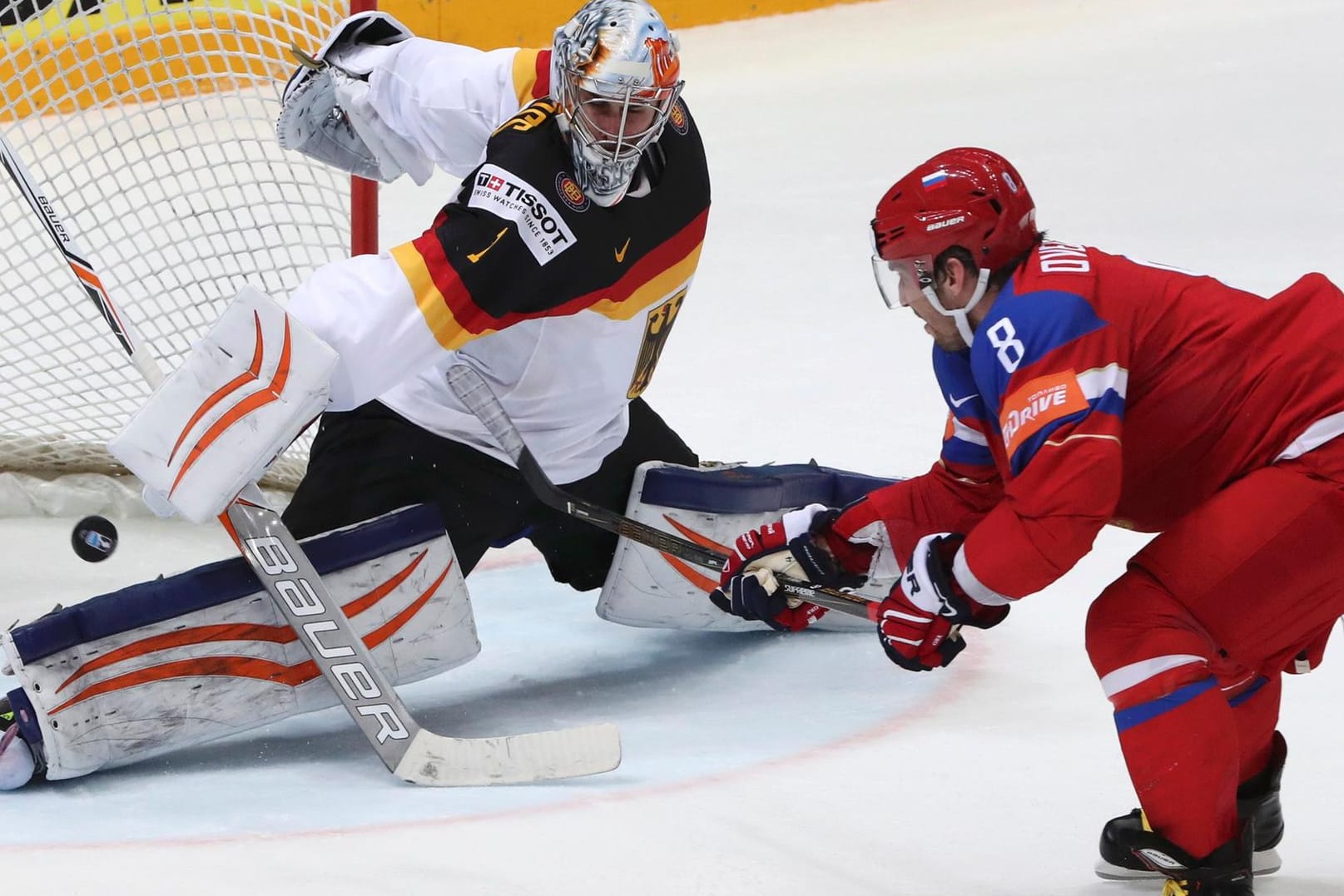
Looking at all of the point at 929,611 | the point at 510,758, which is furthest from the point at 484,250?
the point at 929,611

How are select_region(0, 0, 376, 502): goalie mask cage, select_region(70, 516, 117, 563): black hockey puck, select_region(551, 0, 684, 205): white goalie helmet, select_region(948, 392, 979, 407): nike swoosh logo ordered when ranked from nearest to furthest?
1. select_region(948, 392, 979, 407): nike swoosh logo
2. select_region(551, 0, 684, 205): white goalie helmet
3. select_region(70, 516, 117, 563): black hockey puck
4. select_region(0, 0, 376, 502): goalie mask cage

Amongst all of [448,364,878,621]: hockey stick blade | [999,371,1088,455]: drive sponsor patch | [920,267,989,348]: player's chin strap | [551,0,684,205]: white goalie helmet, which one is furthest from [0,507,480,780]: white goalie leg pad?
[999,371,1088,455]: drive sponsor patch

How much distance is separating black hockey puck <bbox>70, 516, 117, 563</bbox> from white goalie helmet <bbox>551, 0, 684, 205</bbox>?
88 cm

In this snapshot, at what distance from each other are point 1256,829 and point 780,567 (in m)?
0.69

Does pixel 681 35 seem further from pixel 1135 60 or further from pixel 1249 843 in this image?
pixel 1249 843

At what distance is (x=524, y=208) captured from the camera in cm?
248

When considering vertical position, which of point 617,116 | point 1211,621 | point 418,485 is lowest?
point 418,485

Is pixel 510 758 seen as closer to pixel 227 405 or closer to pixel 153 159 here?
pixel 227 405

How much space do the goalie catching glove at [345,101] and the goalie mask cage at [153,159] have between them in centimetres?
35

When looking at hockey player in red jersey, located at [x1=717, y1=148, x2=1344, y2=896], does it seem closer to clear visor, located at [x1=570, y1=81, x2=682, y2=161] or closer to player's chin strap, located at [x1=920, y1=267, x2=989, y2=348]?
player's chin strap, located at [x1=920, y1=267, x2=989, y2=348]

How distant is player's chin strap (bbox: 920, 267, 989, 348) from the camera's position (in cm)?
204

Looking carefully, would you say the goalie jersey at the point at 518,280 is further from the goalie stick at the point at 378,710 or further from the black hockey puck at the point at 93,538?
the black hockey puck at the point at 93,538

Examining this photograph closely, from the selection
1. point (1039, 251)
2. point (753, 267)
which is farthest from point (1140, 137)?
point (1039, 251)

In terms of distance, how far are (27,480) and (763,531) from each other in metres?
1.85
